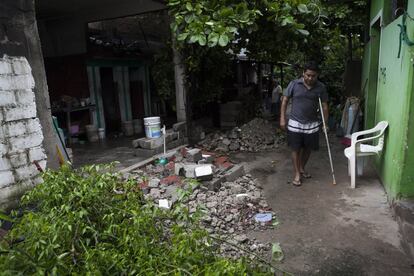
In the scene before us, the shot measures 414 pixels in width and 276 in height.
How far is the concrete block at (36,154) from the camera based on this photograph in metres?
4.04

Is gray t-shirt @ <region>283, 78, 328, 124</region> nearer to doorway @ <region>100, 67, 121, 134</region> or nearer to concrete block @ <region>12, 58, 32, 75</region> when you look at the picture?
concrete block @ <region>12, 58, 32, 75</region>

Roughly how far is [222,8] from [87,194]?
4.62 metres

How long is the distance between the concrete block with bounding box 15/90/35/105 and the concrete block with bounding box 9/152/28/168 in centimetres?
62

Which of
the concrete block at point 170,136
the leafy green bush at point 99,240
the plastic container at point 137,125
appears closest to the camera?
the leafy green bush at point 99,240

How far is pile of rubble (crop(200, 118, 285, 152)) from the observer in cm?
805

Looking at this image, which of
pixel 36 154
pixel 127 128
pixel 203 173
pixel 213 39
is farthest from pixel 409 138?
pixel 127 128

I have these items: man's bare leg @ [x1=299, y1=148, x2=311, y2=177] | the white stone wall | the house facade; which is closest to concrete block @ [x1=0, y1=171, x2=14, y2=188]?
the white stone wall

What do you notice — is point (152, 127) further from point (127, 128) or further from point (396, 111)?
point (396, 111)

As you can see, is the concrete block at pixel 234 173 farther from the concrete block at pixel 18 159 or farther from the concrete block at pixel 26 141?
the concrete block at pixel 18 159

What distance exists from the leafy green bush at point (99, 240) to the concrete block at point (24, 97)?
1.75m

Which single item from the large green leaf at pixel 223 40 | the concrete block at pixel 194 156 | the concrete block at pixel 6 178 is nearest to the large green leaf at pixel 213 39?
the large green leaf at pixel 223 40

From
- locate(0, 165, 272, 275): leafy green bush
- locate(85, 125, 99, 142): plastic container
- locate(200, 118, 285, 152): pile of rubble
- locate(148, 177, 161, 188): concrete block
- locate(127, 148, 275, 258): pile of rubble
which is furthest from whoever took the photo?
locate(85, 125, 99, 142): plastic container

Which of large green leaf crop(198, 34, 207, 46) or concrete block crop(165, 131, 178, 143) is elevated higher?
large green leaf crop(198, 34, 207, 46)

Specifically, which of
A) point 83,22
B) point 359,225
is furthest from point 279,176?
point 83,22
